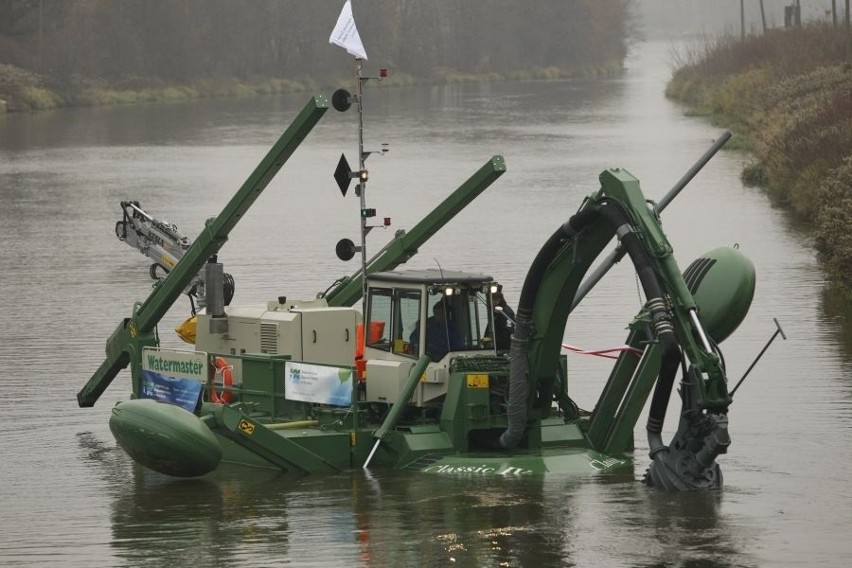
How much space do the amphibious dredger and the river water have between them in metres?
0.48

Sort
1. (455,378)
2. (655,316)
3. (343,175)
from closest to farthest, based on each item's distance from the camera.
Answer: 1. (655,316)
2. (455,378)
3. (343,175)

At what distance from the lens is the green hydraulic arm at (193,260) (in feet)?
81.5

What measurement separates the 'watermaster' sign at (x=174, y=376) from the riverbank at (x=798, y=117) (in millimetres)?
17292

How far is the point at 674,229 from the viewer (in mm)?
55125

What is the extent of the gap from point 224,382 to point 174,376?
100 centimetres

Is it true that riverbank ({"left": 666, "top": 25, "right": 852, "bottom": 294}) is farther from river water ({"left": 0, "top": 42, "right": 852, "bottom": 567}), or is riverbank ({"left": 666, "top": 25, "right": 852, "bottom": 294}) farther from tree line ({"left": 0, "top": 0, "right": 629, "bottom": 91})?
tree line ({"left": 0, "top": 0, "right": 629, "bottom": 91})

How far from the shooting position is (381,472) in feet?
77.1

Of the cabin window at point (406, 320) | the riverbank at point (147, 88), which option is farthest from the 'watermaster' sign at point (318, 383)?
the riverbank at point (147, 88)

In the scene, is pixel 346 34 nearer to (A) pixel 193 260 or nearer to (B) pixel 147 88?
(A) pixel 193 260

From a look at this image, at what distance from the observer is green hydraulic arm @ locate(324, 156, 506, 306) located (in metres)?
25.3

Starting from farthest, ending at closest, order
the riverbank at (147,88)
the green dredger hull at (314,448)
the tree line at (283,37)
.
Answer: the tree line at (283,37) < the riverbank at (147,88) < the green dredger hull at (314,448)

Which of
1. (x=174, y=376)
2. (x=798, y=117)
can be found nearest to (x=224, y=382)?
(x=174, y=376)

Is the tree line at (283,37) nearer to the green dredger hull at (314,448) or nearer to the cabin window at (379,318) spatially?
the cabin window at (379,318)

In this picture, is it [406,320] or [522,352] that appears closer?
[522,352]
